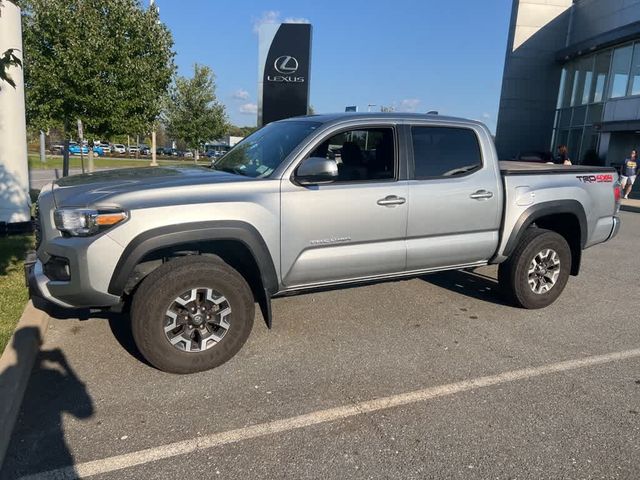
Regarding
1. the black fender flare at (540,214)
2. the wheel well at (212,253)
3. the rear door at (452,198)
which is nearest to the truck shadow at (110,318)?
the wheel well at (212,253)

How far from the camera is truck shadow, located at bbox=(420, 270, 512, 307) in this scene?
→ 559 cm

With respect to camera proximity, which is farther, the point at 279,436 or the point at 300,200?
the point at 300,200

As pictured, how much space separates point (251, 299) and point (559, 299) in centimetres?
381

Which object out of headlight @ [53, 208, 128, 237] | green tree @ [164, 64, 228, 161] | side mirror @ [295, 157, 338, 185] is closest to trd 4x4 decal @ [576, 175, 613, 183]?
side mirror @ [295, 157, 338, 185]

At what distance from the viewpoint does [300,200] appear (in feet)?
12.5

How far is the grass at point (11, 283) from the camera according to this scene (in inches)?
161

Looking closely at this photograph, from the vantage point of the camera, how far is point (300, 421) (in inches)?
120

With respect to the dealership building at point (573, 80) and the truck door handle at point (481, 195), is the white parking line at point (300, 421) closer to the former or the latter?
the truck door handle at point (481, 195)

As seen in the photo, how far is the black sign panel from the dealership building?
17624 millimetres

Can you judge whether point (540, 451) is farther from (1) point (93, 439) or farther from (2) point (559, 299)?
(2) point (559, 299)

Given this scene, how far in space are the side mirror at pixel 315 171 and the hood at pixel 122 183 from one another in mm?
401

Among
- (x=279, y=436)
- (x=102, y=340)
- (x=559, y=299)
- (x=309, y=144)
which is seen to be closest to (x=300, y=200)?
(x=309, y=144)

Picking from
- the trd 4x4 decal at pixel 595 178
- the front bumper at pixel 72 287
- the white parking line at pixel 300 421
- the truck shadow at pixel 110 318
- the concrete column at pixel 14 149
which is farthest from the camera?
Answer: the concrete column at pixel 14 149

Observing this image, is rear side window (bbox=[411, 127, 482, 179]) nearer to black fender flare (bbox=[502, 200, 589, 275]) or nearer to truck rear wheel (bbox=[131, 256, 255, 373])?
black fender flare (bbox=[502, 200, 589, 275])
